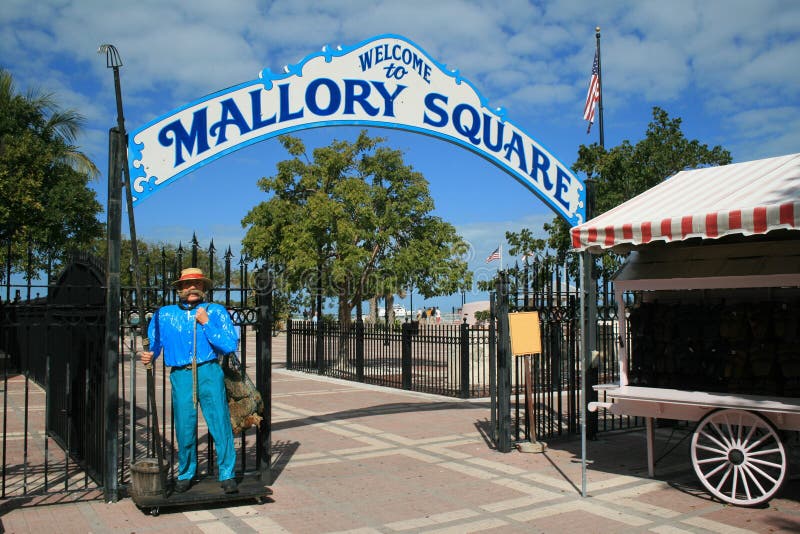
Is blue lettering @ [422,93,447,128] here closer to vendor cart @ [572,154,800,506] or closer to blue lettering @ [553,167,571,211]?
blue lettering @ [553,167,571,211]

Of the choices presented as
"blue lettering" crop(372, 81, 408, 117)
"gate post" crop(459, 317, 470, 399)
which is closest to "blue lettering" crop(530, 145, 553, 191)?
"blue lettering" crop(372, 81, 408, 117)

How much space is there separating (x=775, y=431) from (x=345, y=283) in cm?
1521

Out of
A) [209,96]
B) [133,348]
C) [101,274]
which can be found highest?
[209,96]

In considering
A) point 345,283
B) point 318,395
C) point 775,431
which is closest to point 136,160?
point 775,431

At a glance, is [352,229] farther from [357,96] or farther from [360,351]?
[357,96]

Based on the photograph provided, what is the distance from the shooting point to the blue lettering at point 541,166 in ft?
31.9

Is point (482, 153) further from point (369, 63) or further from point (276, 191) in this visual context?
point (276, 191)

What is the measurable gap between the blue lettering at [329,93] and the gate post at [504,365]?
9.31 ft

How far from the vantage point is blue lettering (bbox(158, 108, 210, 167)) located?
6.99 metres

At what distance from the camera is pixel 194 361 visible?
6156 mm

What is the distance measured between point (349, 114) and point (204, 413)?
3.72 m

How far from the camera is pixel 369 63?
8172 mm

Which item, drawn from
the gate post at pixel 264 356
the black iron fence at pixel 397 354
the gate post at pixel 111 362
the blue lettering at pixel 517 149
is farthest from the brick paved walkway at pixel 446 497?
the black iron fence at pixel 397 354

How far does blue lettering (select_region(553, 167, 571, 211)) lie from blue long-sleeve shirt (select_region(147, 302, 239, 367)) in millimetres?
5511
